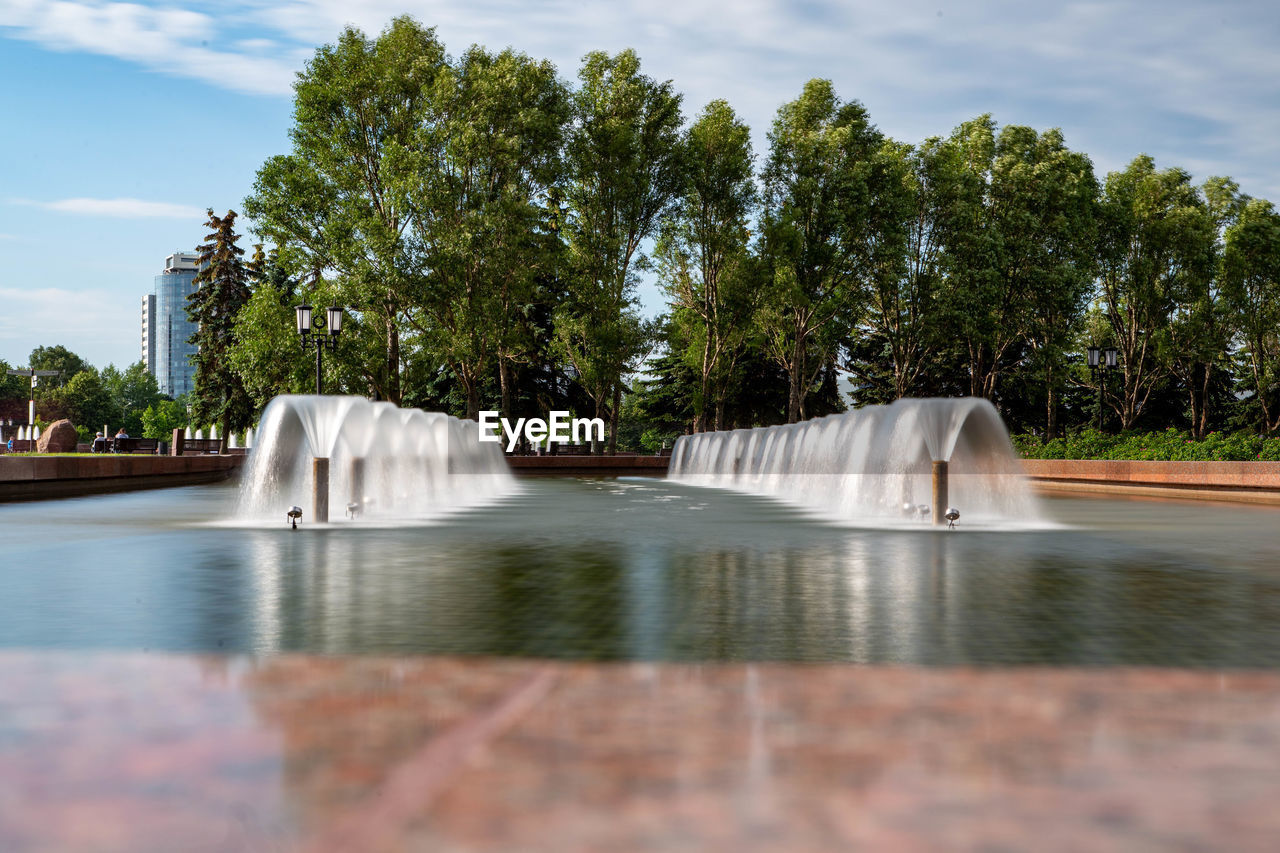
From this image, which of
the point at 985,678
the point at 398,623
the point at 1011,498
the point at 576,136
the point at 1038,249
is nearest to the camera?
the point at 985,678

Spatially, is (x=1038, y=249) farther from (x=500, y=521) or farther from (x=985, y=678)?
(x=985, y=678)


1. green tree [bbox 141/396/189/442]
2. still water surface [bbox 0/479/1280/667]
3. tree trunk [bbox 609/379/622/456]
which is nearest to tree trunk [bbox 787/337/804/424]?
tree trunk [bbox 609/379/622/456]

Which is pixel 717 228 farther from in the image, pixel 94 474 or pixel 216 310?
pixel 216 310

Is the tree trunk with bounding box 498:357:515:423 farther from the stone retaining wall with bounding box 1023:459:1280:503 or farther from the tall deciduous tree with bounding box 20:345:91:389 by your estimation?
the tall deciduous tree with bounding box 20:345:91:389

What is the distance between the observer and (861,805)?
3.89 meters

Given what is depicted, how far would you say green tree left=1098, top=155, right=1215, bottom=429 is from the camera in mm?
59094

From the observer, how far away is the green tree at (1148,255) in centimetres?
5909

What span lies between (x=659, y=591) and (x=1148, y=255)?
190 feet

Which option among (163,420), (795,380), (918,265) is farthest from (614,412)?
(163,420)

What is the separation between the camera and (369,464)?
26.2 m

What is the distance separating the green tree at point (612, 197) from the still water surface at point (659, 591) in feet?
A: 99.0

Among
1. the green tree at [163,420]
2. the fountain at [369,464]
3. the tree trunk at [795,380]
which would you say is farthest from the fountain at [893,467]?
the green tree at [163,420]

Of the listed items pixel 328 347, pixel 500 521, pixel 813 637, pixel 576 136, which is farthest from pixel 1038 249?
pixel 813 637

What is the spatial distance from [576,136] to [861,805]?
153ft
